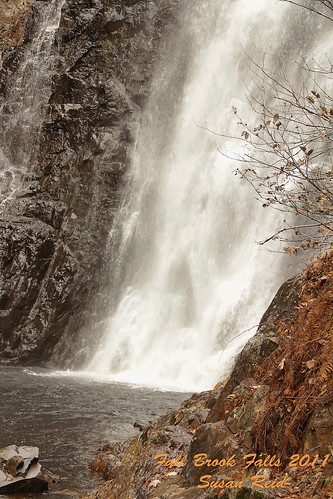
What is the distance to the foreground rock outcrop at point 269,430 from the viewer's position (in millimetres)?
3816

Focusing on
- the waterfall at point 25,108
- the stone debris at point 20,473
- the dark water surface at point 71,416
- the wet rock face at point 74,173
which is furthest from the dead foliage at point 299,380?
the waterfall at point 25,108

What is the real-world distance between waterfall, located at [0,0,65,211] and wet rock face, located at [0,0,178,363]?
43 centimetres

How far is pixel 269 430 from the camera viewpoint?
4363mm

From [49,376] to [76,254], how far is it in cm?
654

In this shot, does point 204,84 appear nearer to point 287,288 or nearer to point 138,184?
point 138,184

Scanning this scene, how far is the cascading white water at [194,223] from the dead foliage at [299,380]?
37.2ft

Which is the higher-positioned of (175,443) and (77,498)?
(175,443)

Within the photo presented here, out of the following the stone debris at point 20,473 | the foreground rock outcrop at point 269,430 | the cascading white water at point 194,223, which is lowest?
the stone debris at point 20,473

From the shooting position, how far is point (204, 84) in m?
27.1

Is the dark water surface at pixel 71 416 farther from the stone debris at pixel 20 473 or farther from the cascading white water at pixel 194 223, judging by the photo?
the cascading white water at pixel 194 223

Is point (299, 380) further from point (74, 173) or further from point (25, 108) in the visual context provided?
point (25, 108)

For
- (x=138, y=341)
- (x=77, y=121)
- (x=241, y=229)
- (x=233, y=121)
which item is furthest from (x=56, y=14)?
(x=138, y=341)

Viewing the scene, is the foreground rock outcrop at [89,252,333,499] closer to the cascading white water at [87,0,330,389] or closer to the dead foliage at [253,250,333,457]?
the dead foliage at [253,250,333,457]

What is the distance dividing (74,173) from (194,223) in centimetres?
670
